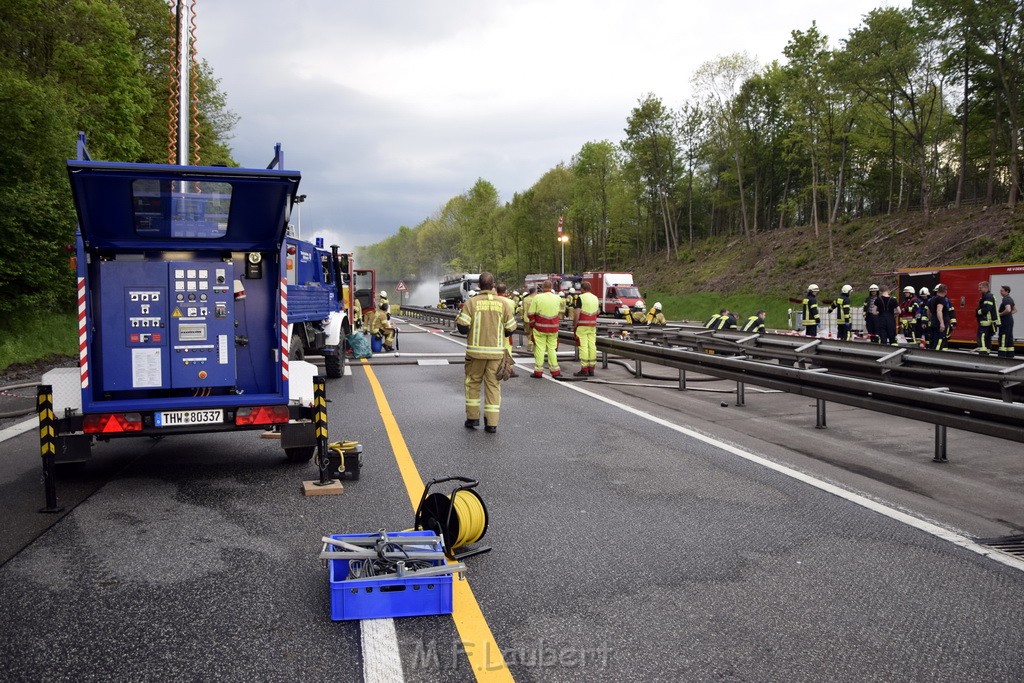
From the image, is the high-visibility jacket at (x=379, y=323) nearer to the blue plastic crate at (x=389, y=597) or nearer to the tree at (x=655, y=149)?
the blue plastic crate at (x=389, y=597)

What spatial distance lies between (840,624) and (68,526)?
470 cm

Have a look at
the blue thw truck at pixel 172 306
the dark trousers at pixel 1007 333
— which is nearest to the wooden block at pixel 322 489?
the blue thw truck at pixel 172 306

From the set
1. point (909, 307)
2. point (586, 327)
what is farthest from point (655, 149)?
point (586, 327)

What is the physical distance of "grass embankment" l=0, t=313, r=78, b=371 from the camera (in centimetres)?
1755

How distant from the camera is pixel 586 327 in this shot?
52.1 ft

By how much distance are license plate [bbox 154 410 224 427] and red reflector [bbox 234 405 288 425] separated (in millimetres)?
155

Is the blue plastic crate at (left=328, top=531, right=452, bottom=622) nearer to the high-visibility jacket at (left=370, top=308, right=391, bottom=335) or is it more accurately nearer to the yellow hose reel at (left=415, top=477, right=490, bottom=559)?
the yellow hose reel at (left=415, top=477, right=490, bottom=559)

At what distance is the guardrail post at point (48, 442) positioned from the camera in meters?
5.90

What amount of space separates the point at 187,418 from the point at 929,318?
2141 cm

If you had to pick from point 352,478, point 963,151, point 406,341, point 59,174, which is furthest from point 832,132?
point 352,478

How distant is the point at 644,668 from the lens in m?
3.38

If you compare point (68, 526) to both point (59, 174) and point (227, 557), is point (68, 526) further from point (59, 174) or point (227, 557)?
point (59, 174)

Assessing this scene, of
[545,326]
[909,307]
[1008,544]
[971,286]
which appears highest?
[971,286]

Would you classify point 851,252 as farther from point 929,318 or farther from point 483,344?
point 483,344
